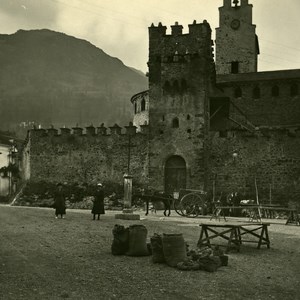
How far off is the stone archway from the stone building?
0.06 metres

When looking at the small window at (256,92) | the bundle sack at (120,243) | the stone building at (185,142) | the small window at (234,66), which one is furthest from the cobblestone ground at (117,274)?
the small window at (234,66)

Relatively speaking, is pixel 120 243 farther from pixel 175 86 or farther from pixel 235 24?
pixel 235 24

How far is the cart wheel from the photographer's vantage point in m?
25.1

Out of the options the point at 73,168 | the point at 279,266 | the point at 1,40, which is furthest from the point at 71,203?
the point at 1,40

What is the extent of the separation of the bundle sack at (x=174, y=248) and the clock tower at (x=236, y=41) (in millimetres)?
39890

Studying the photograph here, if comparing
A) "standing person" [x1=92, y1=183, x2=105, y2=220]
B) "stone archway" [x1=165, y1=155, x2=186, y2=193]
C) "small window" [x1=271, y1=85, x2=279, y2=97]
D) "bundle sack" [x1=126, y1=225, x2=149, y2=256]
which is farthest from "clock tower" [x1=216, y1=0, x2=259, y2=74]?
"bundle sack" [x1=126, y1=225, x2=149, y2=256]

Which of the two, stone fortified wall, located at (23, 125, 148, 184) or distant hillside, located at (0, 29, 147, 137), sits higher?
distant hillside, located at (0, 29, 147, 137)

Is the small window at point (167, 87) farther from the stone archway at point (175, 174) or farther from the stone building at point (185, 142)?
the stone archway at point (175, 174)

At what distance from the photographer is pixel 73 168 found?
35.2 m

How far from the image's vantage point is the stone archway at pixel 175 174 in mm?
32375

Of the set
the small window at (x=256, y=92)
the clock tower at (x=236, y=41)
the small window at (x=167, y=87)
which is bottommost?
the small window at (x=167, y=87)

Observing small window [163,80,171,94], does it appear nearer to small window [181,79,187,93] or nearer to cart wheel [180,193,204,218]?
small window [181,79,187,93]

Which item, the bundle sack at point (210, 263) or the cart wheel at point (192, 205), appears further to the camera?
the cart wheel at point (192, 205)

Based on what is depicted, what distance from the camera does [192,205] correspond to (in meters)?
25.4
